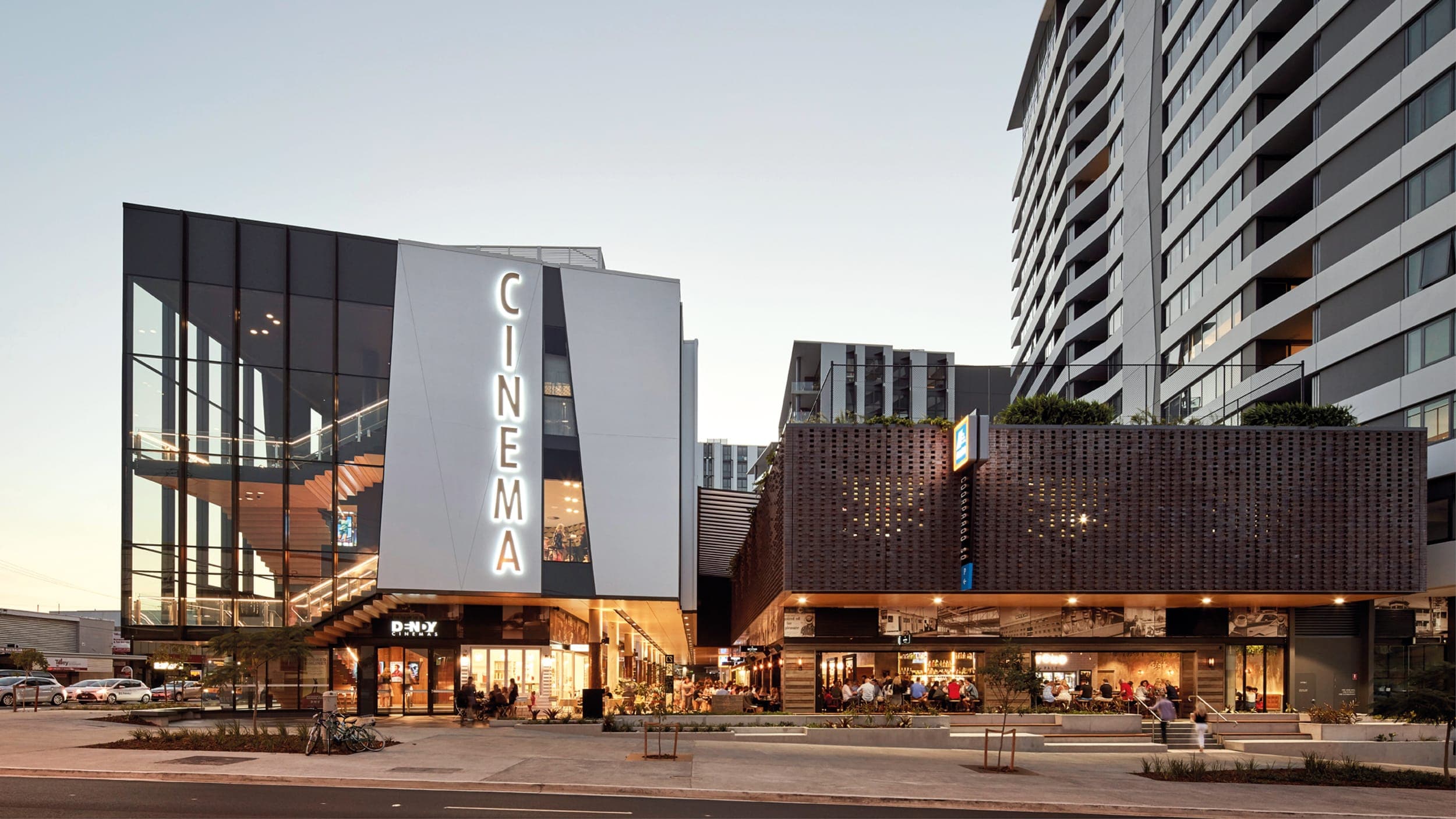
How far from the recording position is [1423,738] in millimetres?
30984

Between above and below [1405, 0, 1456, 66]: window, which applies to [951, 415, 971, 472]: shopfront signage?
below

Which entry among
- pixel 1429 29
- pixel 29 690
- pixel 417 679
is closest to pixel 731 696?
pixel 417 679

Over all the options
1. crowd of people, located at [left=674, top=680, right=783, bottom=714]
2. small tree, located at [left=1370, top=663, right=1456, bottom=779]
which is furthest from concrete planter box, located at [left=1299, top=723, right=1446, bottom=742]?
crowd of people, located at [left=674, top=680, right=783, bottom=714]

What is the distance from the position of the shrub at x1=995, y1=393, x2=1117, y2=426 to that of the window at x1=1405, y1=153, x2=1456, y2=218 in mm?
15803

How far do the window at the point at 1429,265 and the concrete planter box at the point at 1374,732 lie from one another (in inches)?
617

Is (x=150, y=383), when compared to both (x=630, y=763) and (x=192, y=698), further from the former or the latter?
(x=192, y=698)

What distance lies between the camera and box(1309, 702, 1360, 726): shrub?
106 feet

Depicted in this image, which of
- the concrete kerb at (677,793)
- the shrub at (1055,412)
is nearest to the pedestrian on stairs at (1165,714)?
the shrub at (1055,412)

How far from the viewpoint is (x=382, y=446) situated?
119 ft

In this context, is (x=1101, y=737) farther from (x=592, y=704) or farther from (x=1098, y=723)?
(x=592, y=704)

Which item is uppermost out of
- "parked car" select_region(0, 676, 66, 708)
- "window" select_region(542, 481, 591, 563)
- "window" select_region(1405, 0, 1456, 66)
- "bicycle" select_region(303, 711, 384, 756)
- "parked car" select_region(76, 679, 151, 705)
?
"window" select_region(1405, 0, 1456, 66)

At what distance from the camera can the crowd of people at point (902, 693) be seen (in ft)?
109

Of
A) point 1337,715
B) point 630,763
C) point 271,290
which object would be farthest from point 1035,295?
point 630,763

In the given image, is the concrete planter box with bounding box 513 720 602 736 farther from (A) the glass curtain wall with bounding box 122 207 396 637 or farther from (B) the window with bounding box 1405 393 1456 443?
(B) the window with bounding box 1405 393 1456 443
